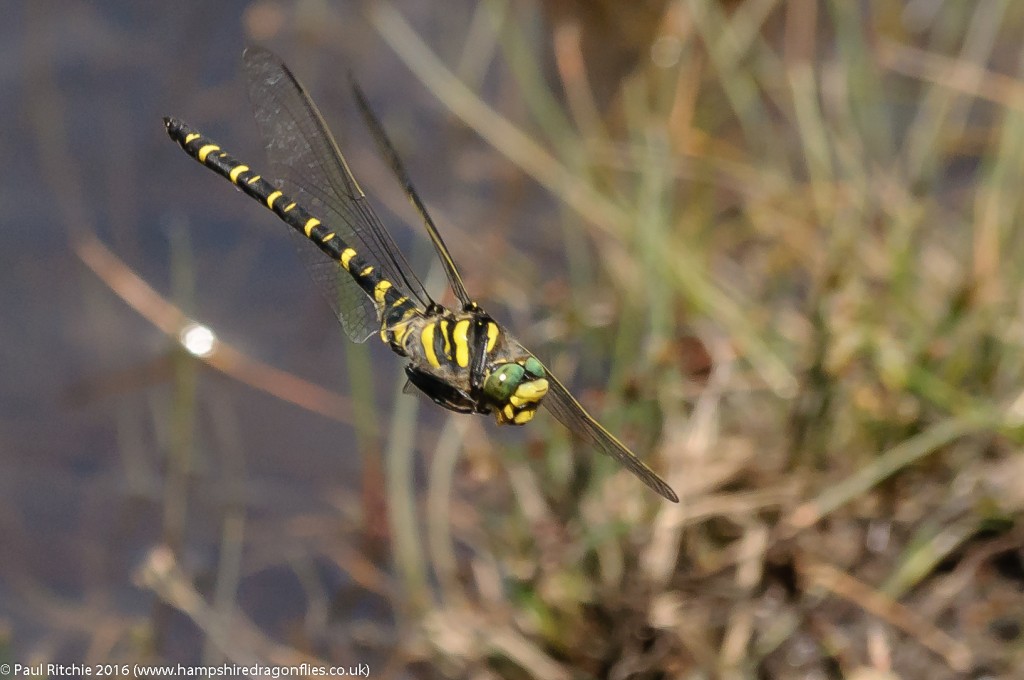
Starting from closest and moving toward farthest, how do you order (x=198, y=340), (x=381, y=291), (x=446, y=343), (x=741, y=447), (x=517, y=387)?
(x=517, y=387) → (x=446, y=343) → (x=381, y=291) → (x=741, y=447) → (x=198, y=340)

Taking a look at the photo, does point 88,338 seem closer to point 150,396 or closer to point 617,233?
point 150,396

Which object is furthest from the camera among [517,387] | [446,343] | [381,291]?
[381,291]

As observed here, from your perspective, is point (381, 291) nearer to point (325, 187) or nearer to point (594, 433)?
point (325, 187)

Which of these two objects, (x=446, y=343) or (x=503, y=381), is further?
(x=446, y=343)

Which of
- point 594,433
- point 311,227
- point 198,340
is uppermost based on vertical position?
point 198,340

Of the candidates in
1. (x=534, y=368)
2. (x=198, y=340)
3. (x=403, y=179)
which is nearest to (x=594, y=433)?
(x=534, y=368)

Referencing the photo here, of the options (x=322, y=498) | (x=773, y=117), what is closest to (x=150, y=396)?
(x=322, y=498)

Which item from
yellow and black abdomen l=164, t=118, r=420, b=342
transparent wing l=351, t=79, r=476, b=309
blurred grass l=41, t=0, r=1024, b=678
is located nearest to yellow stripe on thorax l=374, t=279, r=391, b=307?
yellow and black abdomen l=164, t=118, r=420, b=342

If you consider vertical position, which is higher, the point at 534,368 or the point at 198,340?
the point at 198,340
